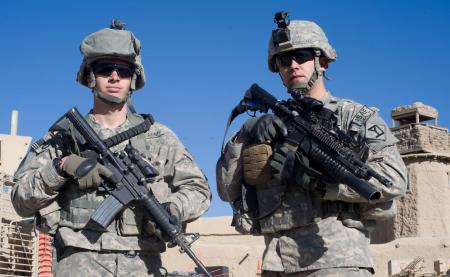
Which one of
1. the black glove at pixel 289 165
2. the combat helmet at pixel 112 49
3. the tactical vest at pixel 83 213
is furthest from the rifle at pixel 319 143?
the tactical vest at pixel 83 213

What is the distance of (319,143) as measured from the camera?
177 inches

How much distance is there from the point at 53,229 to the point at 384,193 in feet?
7.21

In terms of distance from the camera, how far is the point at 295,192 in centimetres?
464

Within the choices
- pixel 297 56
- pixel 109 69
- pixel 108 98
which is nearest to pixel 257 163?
pixel 297 56

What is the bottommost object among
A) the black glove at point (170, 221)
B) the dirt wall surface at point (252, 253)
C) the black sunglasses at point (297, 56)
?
the black glove at point (170, 221)

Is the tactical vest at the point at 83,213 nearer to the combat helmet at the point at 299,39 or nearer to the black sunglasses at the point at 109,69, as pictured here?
the black sunglasses at the point at 109,69

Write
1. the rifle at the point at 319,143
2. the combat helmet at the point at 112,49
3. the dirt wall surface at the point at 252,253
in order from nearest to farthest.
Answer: the rifle at the point at 319,143 < the combat helmet at the point at 112,49 < the dirt wall surface at the point at 252,253

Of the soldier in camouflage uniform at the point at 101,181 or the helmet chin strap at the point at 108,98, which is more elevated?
the helmet chin strap at the point at 108,98

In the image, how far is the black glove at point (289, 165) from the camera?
4.48 metres

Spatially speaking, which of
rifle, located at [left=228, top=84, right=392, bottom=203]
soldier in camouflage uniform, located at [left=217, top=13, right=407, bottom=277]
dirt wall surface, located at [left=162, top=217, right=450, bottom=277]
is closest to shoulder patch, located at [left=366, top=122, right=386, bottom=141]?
soldier in camouflage uniform, located at [left=217, top=13, right=407, bottom=277]

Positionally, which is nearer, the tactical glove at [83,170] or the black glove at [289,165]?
the black glove at [289,165]

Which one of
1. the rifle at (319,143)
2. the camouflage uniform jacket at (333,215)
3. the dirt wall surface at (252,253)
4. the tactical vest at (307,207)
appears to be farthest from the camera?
the dirt wall surface at (252,253)

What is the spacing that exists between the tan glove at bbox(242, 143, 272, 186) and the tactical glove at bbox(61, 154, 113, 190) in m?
0.99

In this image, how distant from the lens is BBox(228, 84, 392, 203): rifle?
4227mm
